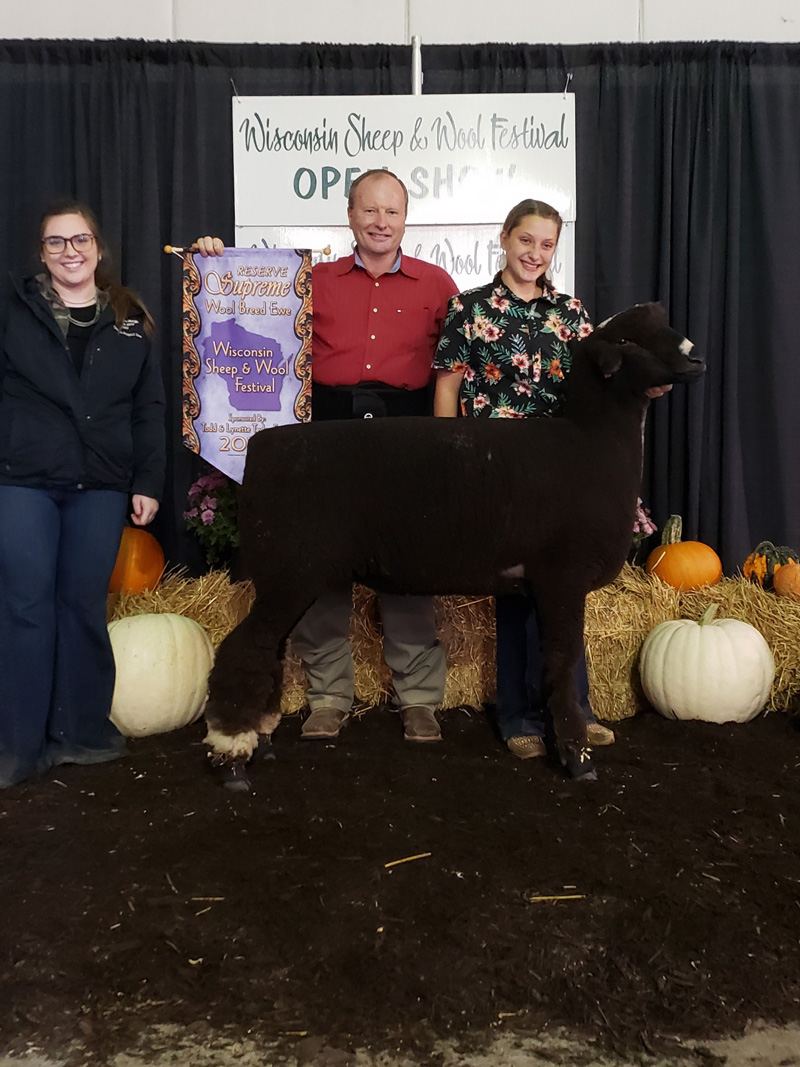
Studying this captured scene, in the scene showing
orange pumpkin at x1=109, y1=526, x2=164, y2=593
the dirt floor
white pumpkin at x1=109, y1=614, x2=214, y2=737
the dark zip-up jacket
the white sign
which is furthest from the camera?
the white sign

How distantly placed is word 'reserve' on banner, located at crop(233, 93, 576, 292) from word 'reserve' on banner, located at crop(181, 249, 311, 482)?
0.98 metres

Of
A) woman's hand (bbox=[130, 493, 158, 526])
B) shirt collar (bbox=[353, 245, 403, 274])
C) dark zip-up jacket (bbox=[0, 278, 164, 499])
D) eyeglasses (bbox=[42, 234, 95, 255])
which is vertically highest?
shirt collar (bbox=[353, 245, 403, 274])

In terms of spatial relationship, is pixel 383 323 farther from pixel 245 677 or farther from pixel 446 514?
pixel 245 677

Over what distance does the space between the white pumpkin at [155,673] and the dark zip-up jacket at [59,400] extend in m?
0.60

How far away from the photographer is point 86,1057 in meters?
1.47

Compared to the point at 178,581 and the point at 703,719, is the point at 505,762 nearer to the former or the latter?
the point at 703,719

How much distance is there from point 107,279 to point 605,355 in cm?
179

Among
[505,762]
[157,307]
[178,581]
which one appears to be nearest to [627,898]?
[505,762]

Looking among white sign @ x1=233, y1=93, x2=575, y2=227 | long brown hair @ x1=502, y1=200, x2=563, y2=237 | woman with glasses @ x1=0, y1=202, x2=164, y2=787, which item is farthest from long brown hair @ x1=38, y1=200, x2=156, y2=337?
white sign @ x1=233, y1=93, x2=575, y2=227

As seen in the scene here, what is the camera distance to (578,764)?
8.80 ft

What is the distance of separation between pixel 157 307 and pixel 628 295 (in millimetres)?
2564

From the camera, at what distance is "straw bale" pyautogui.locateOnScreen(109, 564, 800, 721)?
11.5 ft

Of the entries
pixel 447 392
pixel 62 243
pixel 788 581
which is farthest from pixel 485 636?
pixel 62 243

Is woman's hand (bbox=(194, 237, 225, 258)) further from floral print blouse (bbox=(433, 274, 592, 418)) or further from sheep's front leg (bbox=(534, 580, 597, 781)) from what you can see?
sheep's front leg (bbox=(534, 580, 597, 781))
